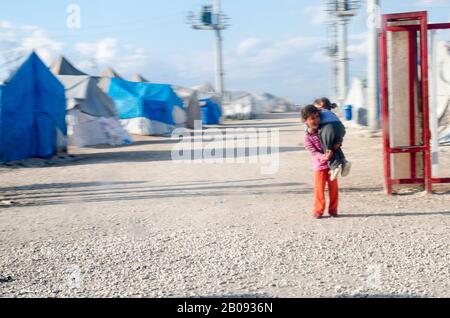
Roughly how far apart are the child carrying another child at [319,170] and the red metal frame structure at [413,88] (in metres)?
1.71

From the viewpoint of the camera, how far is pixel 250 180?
36.1 ft

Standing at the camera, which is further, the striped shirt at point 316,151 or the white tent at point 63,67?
the white tent at point 63,67

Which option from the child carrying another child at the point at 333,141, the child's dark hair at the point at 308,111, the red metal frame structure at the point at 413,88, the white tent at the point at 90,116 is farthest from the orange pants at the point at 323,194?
the white tent at the point at 90,116

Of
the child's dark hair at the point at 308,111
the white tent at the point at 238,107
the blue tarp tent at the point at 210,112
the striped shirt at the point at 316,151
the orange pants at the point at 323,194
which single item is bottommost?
the orange pants at the point at 323,194

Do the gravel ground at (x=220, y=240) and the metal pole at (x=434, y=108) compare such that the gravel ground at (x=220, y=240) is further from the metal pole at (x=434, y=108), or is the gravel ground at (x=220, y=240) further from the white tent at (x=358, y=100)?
the white tent at (x=358, y=100)

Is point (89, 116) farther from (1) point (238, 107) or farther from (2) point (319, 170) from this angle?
(1) point (238, 107)

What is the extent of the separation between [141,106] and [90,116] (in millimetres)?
6252

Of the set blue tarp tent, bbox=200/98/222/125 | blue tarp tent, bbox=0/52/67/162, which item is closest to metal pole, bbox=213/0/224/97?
blue tarp tent, bbox=200/98/222/125

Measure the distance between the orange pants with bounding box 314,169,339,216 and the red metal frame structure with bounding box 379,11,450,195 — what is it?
1.73m

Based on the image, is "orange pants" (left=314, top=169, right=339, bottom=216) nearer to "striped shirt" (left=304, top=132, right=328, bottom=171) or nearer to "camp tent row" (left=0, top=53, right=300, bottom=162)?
"striped shirt" (left=304, top=132, right=328, bottom=171)

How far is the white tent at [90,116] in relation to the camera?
2111 centimetres

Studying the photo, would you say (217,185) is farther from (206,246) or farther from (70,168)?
(70,168)

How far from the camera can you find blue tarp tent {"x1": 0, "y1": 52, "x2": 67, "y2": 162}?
15562 millimetres

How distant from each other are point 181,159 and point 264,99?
57128 millimetres
